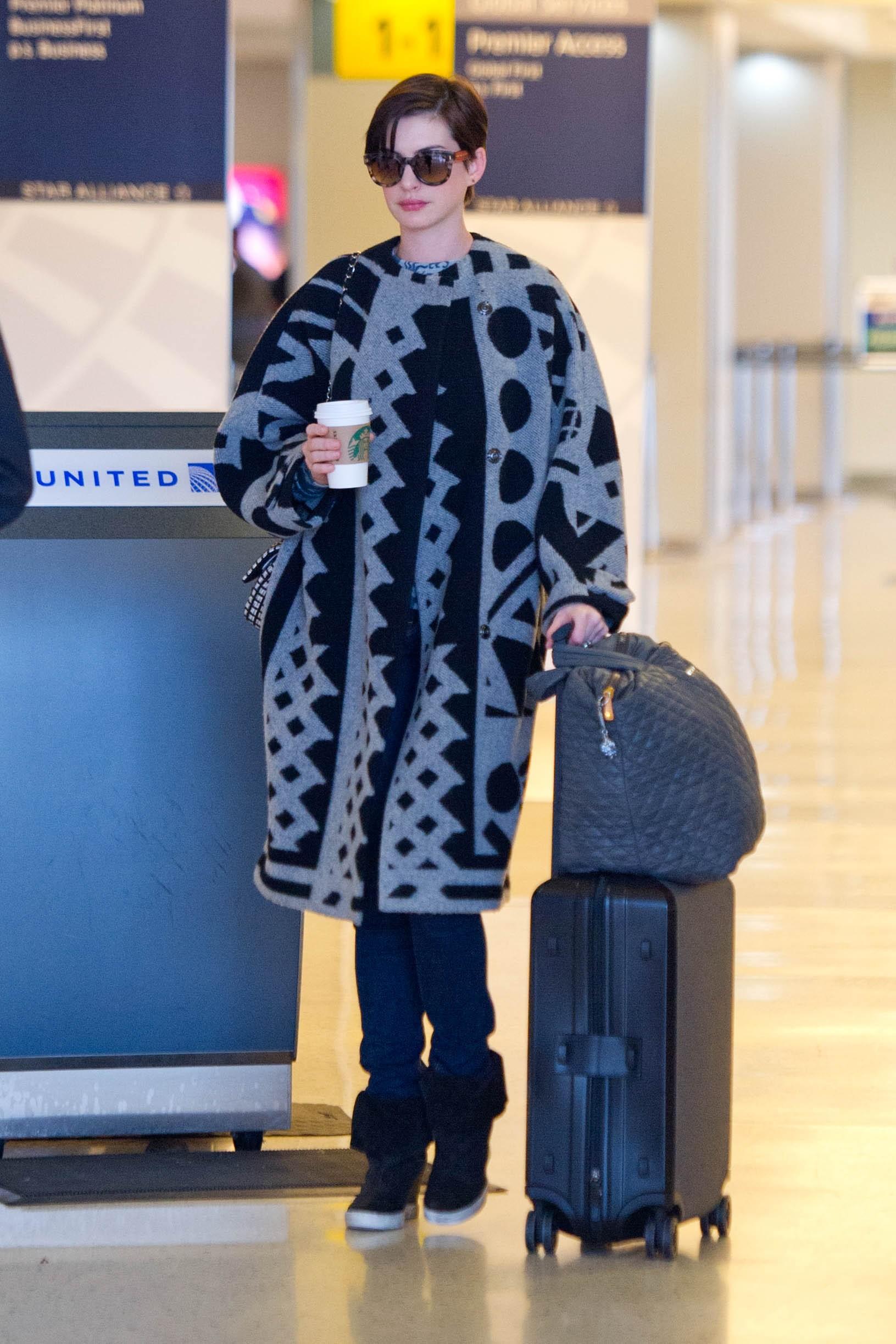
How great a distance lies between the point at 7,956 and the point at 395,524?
0.93 meters

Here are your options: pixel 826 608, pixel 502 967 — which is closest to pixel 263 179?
pixel 826 608

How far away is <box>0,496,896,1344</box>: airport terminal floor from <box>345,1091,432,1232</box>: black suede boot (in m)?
0.03

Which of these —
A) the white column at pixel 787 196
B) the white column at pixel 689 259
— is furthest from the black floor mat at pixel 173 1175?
the white column at pixel 787 196

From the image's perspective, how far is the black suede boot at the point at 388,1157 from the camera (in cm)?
244

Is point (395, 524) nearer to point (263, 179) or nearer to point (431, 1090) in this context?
point (431, 1090)

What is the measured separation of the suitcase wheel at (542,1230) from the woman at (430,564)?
0.08m

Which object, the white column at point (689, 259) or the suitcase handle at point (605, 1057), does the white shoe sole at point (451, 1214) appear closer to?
the suitcase handle at point (605, 1057)

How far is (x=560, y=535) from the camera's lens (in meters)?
2.30

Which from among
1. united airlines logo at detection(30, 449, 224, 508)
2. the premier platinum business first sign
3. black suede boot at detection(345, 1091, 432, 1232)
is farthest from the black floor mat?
the premier platinum business first sign

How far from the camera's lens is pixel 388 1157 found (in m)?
2.46


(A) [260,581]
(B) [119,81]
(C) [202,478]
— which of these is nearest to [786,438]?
(B) [119,81]

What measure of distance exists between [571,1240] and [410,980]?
0.40 metres

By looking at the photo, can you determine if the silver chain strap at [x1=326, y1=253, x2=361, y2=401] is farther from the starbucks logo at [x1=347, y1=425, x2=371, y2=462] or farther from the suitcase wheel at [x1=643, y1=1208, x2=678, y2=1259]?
the suitcase wheel at [x1=643, y1=1208, x2=678, y2=1259]

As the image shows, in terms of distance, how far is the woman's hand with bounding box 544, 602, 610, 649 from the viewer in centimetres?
227
